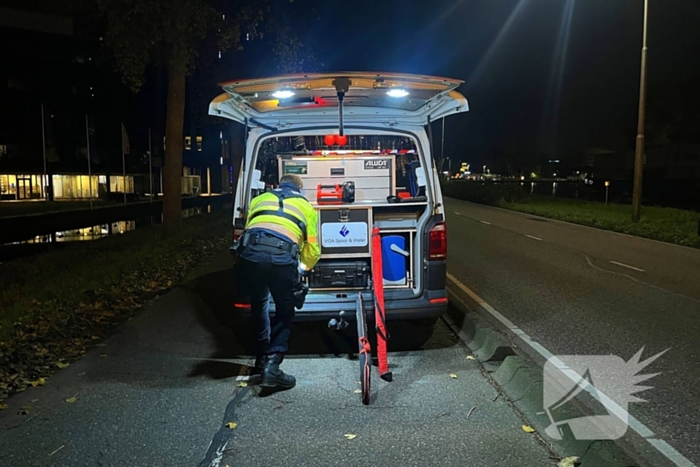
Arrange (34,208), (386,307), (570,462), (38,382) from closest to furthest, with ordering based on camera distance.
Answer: (570,462)
(38,382)
(386,307)
(34,208)

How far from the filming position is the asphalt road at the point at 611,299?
16.7ft

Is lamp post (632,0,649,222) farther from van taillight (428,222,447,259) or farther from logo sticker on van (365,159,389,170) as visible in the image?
van taillight (428,222,447,259)

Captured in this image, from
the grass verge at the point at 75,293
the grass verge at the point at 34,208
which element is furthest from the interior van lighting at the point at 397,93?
the grass verge at the point at 34,208

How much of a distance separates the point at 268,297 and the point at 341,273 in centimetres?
106

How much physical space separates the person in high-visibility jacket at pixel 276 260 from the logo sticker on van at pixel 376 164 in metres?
2.03

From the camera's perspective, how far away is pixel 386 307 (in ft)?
19.8

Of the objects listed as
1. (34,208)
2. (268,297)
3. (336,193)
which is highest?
(336,193)

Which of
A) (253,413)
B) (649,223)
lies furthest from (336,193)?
(649,223)

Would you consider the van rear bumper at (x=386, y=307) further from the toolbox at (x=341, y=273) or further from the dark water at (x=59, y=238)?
the dark water at (x=59, y=238)

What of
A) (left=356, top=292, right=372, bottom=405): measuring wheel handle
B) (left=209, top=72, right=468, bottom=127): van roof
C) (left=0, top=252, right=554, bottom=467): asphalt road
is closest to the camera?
(left=0, top=252, right=554, bottom=467): asphalt road

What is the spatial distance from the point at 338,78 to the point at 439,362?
2802mm

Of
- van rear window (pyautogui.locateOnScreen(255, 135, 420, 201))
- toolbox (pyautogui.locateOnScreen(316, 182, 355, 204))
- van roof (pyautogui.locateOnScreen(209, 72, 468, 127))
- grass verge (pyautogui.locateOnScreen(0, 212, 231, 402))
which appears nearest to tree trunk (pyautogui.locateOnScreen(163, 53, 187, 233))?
grass verge (pyautogui.locateOnScreen(0, 212, 231, 402))

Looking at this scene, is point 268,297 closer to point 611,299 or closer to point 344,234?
point 344,234

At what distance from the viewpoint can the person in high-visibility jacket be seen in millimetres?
5199
